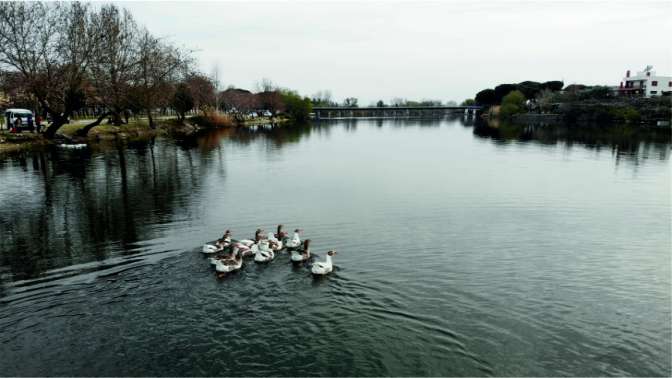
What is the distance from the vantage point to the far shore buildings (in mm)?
167250

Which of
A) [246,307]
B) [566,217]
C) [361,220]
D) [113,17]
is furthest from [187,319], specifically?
[113,17]

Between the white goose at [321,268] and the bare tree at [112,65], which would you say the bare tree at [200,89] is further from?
the white goose at [321,268]

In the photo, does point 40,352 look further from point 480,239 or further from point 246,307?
point 480,239

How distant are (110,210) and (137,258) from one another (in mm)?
10417

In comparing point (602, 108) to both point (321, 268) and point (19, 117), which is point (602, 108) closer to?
point (19, 117)

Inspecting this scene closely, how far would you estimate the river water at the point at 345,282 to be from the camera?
1272 cm

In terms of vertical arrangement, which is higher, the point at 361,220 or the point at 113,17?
the point at 113,17

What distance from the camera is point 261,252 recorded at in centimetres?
1959

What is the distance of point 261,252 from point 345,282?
13.8ft

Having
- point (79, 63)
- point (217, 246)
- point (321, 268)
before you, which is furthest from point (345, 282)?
point (79, 63)

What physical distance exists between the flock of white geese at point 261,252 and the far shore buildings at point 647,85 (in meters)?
185

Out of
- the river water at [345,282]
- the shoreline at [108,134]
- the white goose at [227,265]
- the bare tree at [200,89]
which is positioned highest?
the bare tree at [200,89]

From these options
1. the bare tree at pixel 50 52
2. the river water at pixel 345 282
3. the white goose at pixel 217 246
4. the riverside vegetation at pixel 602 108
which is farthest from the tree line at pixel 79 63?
the riverside vegetation at pixel 602 108

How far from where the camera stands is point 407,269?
19.2 m
